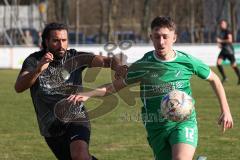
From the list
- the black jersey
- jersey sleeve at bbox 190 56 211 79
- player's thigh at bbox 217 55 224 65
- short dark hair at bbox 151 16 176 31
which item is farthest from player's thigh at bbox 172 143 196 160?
player's thigh at bbox 217 55 224 65

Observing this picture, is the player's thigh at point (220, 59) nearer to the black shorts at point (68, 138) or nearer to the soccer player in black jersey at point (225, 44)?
the soccer player in black jersey at point (225, 44)

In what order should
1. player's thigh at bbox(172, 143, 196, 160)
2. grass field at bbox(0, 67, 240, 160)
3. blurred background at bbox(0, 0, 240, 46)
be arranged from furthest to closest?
blurred background at bbox(0, 0, 240, 46)
grass field at bbox(0, 67, 240, 160)
player's thigh at bbox(172, 143, 196, 160)

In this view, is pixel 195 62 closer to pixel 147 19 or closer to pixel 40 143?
pixel 40 143

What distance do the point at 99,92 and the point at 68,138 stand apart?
578mm

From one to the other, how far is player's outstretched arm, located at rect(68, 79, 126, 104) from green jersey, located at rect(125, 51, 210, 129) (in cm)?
8

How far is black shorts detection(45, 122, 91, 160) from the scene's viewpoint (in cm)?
655

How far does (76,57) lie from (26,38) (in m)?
33.1

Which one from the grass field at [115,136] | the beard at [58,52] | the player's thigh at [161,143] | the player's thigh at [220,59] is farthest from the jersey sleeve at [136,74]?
the player's thigh at [220,59]

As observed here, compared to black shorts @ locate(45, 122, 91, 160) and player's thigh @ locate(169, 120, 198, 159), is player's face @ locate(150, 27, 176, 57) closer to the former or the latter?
player's thigh @ locate(169, 120, 198, 159)

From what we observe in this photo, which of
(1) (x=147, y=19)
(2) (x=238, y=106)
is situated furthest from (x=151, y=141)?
(1) (x=147, y=19)

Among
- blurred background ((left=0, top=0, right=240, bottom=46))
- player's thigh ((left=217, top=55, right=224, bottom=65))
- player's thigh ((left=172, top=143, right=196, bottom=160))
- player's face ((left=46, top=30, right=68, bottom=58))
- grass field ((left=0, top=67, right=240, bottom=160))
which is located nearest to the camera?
player's thigh ((left=172, top=143, right=196, bottom=160))

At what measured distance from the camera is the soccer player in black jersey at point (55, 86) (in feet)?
21.5

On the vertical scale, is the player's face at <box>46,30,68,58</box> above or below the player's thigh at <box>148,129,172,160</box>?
above

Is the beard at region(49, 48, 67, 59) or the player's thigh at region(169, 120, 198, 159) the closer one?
the player's thigh at region(169, 120, 198, 159)
